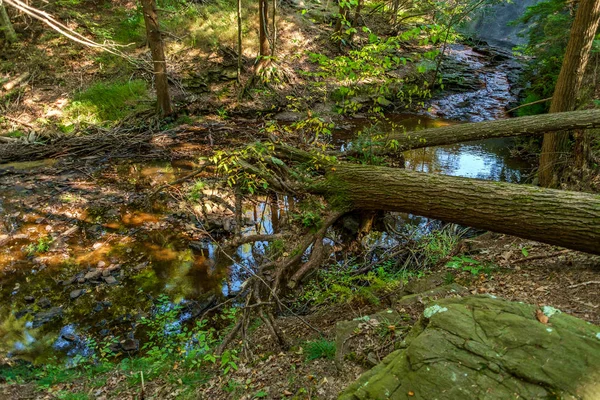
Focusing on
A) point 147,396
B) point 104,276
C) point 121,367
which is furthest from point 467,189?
point 104,276

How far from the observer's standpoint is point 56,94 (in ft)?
35.5

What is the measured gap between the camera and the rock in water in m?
1.78

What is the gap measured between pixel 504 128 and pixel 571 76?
70.0 inches

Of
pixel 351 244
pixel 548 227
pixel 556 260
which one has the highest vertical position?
pixel 548 227

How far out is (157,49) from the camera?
9.50 meters

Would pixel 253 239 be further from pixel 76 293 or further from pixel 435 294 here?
pixel 76 293

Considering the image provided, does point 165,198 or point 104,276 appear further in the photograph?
point 165,198

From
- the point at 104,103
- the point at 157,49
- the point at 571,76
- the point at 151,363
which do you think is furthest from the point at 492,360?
the point at 104,103

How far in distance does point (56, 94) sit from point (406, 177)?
1163cm

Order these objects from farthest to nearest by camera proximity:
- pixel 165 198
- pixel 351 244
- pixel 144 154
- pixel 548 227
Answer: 1. pixel 144 154
2. pixel 165 198
3. pixel 351 244
4. pixel 548 227

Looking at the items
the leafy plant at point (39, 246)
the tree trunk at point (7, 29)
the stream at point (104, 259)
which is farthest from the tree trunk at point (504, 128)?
the tree trunk at point (7, 29)

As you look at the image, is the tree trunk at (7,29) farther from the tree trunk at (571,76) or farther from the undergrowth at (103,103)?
the tree trunk at (571,76)

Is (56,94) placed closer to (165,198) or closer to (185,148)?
(185,148)

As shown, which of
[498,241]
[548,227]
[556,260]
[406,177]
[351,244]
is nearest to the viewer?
[548,227]
